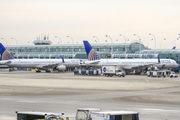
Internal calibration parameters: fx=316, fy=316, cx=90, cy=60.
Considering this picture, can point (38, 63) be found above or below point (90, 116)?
above

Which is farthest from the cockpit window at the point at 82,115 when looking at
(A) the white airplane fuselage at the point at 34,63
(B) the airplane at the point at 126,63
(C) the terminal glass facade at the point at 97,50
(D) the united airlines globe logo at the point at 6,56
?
(C) the terminal glass facade at the point at 97,50

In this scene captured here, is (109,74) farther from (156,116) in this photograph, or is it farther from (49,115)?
(49,115)

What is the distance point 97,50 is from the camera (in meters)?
165

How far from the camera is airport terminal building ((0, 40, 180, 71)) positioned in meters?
144

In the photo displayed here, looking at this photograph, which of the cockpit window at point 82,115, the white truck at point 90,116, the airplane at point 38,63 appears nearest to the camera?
the white truck at point 90,116

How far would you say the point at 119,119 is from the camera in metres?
15.3

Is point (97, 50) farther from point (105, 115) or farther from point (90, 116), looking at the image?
point (105, 115)

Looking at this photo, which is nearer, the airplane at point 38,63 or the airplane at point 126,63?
the airplane at point 126,63

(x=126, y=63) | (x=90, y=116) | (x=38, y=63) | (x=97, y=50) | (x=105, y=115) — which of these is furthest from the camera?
(x=97, y=50)

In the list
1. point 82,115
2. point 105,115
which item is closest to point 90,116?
point 82,115

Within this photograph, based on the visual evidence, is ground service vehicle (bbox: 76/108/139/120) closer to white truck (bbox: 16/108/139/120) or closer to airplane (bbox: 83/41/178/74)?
white truck (bbox: 16/108/139/120)

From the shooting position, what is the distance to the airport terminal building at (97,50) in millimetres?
144000

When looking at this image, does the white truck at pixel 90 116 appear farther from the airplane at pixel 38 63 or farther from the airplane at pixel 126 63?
the airplane at pixel 38 63

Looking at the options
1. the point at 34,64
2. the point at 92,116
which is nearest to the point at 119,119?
the point at 92,116
